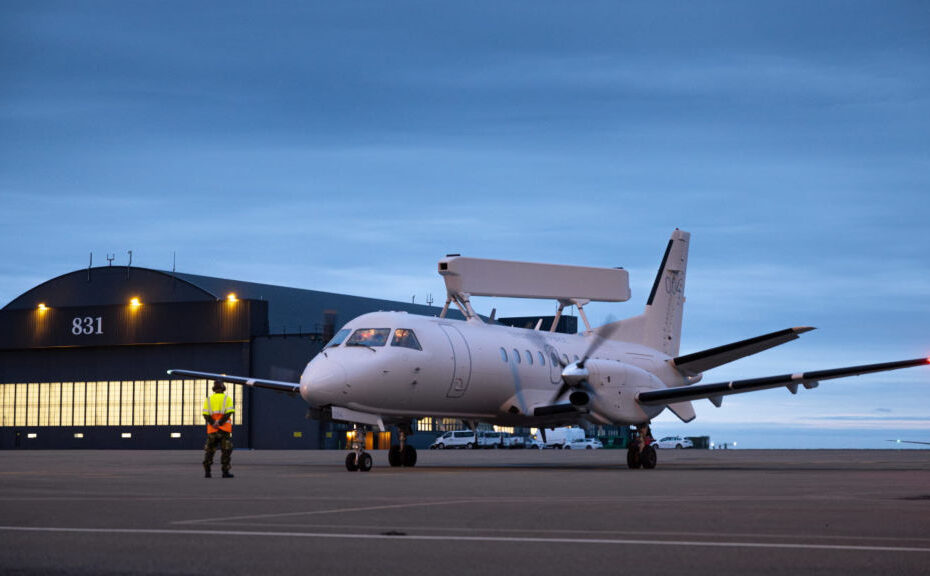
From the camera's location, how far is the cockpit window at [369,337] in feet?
85.0

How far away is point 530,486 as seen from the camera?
18219 millimetres

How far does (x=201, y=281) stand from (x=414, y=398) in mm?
51981

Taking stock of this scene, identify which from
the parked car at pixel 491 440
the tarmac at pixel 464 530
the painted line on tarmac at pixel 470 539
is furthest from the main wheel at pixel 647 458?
the parked car at pixel 491 440

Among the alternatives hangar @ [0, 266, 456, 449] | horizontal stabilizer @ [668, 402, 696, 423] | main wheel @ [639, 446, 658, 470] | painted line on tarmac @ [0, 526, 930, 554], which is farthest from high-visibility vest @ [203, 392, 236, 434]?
hangar @ [0, 266, 456, 449]

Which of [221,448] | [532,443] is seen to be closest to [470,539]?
[221,448]

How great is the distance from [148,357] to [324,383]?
5257cm

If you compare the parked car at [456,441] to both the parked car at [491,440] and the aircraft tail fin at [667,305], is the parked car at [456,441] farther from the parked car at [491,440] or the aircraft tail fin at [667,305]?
the aircraft tail fin at [667,305]

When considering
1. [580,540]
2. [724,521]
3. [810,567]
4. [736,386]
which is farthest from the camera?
[736,386]

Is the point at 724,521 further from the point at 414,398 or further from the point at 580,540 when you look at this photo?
the point at 414,398

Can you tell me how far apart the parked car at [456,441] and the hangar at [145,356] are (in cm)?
570

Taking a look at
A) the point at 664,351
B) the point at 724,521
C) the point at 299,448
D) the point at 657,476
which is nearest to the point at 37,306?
the point at 299,448

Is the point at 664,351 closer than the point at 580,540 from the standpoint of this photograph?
No

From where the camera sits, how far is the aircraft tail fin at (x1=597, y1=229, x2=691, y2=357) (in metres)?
37.3

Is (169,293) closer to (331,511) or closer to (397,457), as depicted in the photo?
(397,457)
